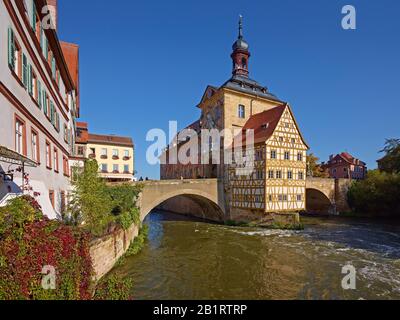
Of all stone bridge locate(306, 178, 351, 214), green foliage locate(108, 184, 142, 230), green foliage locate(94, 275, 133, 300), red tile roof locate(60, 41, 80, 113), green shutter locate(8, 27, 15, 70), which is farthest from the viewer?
stone bridge locate(306, 178, 351, 214)

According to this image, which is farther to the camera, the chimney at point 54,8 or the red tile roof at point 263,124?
the red tile roof at point 263,124

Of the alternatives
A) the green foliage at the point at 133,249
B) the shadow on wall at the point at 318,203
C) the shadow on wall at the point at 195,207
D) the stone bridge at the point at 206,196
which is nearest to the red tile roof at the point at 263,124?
the stone bridge at the point at 206,196

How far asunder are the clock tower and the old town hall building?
10.5ft

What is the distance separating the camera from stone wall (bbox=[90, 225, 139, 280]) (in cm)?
966

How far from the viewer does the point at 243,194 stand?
2642 centimetres

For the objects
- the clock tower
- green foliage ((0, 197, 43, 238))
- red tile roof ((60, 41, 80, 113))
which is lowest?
green foliage ((0, 197, 43, 238))

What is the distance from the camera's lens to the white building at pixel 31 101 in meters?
6.69

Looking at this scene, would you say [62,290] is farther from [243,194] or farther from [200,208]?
[200,208]

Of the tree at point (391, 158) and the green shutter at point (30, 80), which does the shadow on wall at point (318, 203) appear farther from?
the green shutter at point (30, 80)

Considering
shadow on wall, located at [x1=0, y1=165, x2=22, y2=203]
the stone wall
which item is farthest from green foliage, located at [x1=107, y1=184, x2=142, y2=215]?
shadow on wall, located at [x1=0, y1=165, x2=22, y2=203]

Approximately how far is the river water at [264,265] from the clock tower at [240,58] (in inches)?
894

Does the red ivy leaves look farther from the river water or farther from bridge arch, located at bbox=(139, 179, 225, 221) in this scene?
bridge arch, located at bbox=(139, 179, 225, 221)

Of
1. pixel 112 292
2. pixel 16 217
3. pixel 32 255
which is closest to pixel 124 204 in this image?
pixel 112 292

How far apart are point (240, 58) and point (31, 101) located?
31.9m
